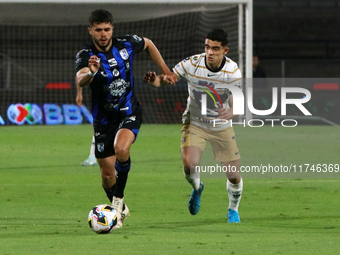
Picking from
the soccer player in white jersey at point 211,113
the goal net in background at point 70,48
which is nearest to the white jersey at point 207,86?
the soccer player in white jersey at point 211,113

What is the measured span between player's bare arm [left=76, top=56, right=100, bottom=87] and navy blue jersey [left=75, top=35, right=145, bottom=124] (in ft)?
0.74

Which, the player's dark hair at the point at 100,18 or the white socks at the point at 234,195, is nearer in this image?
the player's dark hair at the point at 100,18

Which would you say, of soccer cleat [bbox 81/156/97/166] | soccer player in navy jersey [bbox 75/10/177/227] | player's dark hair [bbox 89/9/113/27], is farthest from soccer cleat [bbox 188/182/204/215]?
soccer cleat [bbox 81/156/97/166]

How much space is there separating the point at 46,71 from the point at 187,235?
20.3 m

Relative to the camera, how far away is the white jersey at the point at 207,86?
272 inches

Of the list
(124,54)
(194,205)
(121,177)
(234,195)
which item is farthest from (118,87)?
(234,195)

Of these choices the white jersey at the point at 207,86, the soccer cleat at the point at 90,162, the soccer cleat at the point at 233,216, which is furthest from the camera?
the soccer cleat at the point at 90,162

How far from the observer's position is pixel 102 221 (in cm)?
581

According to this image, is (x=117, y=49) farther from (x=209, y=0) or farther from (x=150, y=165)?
(x=209, y=0)

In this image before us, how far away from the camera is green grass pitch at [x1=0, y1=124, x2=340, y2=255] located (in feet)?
17.0

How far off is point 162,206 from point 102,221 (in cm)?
195

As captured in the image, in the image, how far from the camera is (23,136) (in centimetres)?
1723

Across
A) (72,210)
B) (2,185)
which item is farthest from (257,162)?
(72,210)

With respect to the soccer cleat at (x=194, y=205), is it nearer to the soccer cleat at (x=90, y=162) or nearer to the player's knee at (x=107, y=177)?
the player's knee at (x=107, y=177)
